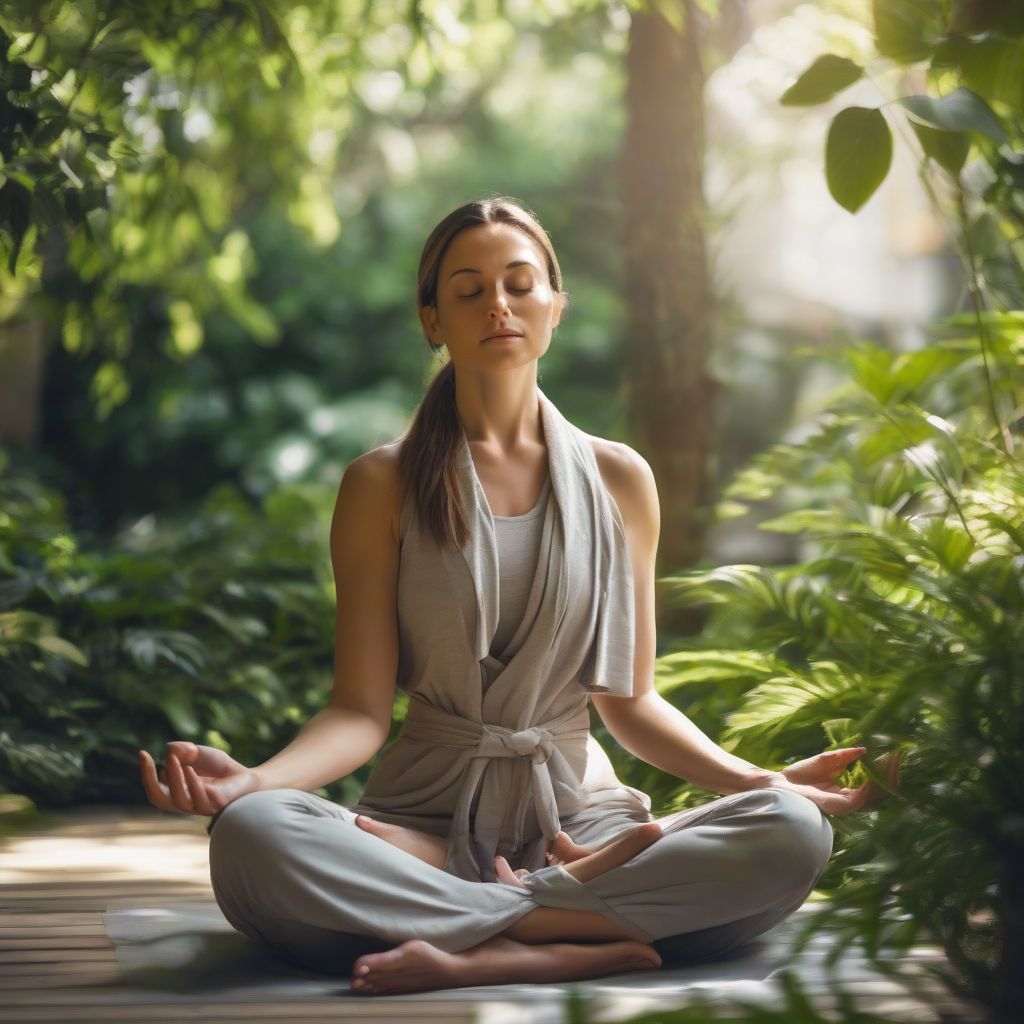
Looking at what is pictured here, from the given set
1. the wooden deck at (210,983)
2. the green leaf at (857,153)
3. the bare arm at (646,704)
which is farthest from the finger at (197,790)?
the green leaf at (857,153)

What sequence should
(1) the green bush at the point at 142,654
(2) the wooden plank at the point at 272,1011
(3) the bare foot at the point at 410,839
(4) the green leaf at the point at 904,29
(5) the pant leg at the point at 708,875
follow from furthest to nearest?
(1) the green bush at the point at 142,654
(4) the green leaf at the point at 904,29
(3) the bare foot at the point at 410,839
(5) the pant leg at the point at 708,875
(2) the wooden plank at the point at 272,1011

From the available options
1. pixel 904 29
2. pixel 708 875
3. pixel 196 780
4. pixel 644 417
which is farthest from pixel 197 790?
pixel 644 417

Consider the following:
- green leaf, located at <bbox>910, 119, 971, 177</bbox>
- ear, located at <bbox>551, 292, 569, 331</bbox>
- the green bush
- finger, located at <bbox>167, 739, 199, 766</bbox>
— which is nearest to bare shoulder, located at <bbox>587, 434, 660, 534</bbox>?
ear, located at <bbox>551, 292, 569, 331</bbox>

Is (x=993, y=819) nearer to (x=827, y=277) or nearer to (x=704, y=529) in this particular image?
(x=704, y=529)

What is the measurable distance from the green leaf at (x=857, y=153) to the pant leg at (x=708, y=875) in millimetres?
1090

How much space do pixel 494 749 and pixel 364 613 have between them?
0.33 m

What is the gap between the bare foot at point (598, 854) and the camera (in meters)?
2.12

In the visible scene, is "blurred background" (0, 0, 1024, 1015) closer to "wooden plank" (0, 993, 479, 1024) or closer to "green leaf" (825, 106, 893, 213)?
"green leaf" (825, 106, 893, 213)

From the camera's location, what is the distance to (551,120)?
1147cm

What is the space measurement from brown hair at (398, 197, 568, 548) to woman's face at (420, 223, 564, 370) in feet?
0.10

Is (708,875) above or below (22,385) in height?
below

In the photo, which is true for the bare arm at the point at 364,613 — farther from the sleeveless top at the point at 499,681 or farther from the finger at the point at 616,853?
the finger at the point at 616,853

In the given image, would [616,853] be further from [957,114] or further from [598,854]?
[957,114]

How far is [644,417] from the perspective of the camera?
4.56 meters
